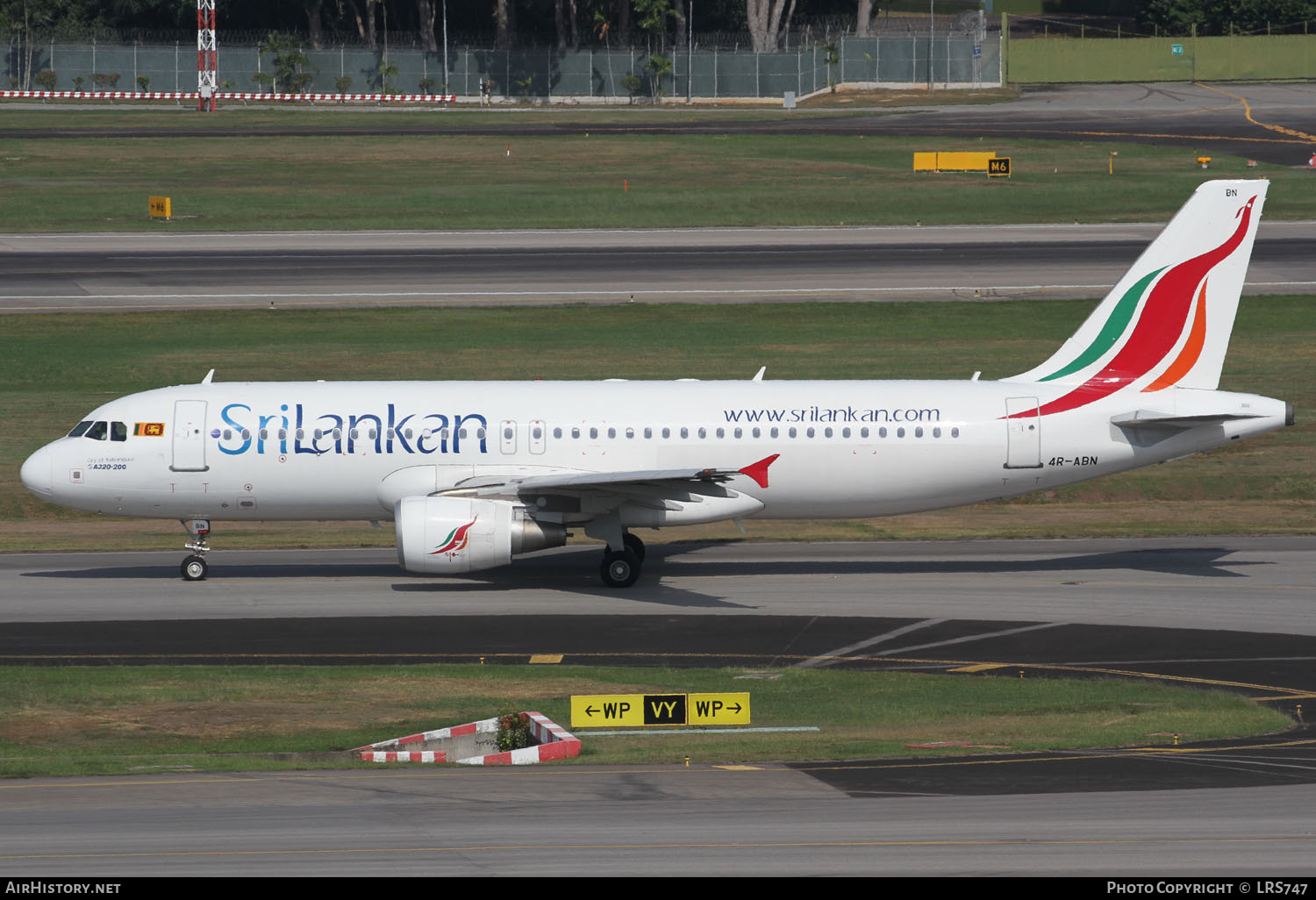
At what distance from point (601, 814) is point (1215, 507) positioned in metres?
30.2

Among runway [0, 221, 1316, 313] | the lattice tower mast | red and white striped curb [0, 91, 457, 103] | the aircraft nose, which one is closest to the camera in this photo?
the aircraft nose

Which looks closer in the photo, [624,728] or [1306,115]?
[624,728]

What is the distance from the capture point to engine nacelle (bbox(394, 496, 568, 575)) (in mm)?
33000

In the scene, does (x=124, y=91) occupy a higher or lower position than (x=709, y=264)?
higher

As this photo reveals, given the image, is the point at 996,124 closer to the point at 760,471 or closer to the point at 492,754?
the point at 760,471

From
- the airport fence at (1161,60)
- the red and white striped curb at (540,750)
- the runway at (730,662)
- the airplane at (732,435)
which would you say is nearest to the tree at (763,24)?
the airport fence at (1161,60)

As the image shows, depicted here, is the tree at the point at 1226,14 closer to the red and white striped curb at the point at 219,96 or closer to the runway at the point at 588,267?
the red and white striped curb at the point at 219,96

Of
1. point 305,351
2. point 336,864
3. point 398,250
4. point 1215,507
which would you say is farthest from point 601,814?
point 398,250

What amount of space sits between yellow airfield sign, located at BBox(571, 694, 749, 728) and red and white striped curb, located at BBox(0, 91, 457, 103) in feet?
416

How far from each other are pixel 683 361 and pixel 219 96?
103 m

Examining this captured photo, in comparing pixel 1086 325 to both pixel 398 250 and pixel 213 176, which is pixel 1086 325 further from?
pixel 213 176

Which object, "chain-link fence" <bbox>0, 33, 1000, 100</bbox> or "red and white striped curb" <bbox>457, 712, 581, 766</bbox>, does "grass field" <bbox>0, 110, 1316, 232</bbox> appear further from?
"red and white striped curb" <bbox>457, 712, 581, 766</bbox>

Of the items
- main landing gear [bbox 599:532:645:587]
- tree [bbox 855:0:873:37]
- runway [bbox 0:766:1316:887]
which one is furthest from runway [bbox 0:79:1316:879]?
tree [bbox 855:0:873:37]

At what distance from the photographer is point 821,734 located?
956 inches
